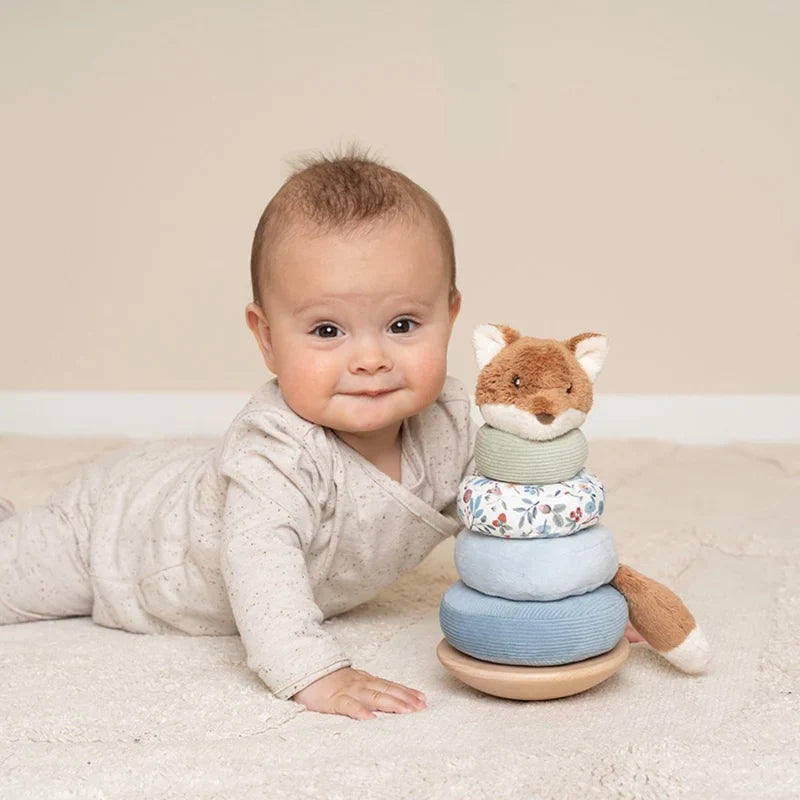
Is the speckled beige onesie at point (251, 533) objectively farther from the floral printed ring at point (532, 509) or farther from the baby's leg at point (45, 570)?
the floral printed ring at point (532, 509)

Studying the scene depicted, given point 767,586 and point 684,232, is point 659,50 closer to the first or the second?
point 684,232

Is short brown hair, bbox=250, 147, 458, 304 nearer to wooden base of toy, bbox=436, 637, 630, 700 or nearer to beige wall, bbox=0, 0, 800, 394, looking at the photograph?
wooden base of toy, bbox=436, 637, 630, 700

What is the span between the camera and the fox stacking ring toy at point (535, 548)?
1000mm

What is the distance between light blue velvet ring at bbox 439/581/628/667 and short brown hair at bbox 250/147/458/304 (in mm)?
386

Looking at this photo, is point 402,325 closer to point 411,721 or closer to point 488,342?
point 488,342

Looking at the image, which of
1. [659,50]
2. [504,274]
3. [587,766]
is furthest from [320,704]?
[659,50]

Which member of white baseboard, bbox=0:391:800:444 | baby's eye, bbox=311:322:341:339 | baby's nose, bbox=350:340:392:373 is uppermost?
baby's eye, bbox=311:322:341:339

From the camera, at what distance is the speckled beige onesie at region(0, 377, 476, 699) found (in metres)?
1.11

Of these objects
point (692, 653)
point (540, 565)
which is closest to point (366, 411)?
point (540, 565)

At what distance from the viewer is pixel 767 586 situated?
1385 millimetres

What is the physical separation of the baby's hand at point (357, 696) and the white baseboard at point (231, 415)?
1.49m

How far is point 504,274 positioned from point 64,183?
965 millimetres

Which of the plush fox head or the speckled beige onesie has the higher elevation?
the plush fox head


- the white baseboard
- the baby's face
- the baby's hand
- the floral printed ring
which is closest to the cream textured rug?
the baby's hand
